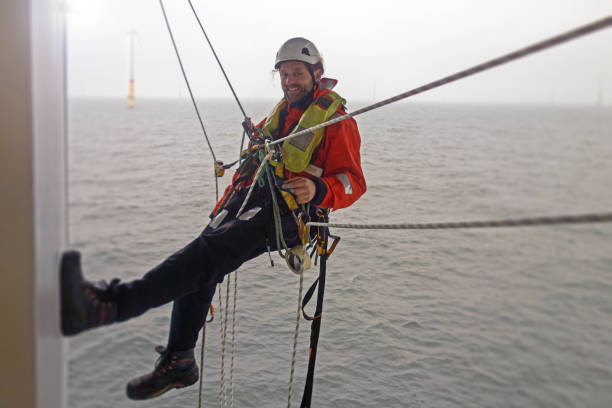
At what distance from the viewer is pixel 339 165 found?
2203 millimetres

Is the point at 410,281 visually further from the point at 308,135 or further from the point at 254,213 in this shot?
the point at 254,213

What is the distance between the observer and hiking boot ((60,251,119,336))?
1151 mm

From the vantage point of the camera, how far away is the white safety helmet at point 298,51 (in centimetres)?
237

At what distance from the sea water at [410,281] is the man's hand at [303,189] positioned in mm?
586

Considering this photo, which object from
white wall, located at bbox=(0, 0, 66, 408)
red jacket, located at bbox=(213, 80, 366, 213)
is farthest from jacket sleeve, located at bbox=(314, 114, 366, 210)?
white wall, located at bbox=(0, 0, 66, 408)

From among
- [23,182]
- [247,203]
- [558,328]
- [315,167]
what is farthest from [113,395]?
[558,328]

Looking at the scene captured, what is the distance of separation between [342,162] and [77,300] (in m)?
1.26

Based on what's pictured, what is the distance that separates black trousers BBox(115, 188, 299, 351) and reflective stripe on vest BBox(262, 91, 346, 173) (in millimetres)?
185

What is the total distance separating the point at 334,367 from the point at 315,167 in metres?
3.67

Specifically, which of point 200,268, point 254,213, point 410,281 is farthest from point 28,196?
point 410,281

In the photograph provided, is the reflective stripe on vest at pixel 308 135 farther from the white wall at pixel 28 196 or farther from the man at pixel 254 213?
the white wall at pixel 28 196

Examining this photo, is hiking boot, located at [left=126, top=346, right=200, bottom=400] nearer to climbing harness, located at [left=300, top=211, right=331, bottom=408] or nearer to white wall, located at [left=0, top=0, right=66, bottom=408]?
climbing harness, located at [left=300, top=211, right=331, bottom=408]

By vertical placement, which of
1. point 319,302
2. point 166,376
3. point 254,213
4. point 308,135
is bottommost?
point 166,376

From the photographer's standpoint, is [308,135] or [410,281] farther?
[410,281]
